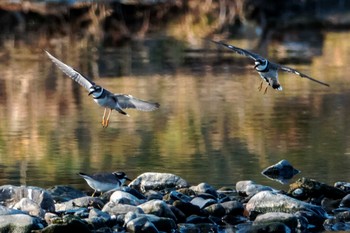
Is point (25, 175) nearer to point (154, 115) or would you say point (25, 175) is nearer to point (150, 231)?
point (150, 231)

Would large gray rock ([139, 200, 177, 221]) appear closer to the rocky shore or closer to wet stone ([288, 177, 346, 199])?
the rocky shore

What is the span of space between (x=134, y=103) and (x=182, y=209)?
2335 mm

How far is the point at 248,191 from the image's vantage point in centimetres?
1141

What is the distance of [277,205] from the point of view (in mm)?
10492

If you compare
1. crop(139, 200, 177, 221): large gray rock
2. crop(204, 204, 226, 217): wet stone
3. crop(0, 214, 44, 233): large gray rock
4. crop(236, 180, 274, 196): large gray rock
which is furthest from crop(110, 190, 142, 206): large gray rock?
crop(236, 180, 274, 196): large gray rock

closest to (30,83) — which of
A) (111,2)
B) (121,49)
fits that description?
(121,49)

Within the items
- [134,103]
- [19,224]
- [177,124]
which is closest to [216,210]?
[19,224]

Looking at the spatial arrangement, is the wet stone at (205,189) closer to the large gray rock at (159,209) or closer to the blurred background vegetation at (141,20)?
the large gray rock at (159,209)

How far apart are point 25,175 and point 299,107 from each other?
24.3 feet

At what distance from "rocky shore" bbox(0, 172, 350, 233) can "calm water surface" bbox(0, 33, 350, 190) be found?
945 millimetres

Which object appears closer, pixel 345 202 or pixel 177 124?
pixel 345 202

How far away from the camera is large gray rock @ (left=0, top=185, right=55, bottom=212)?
10.4 m

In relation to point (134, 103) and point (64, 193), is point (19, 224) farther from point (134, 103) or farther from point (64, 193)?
point (134, 103)

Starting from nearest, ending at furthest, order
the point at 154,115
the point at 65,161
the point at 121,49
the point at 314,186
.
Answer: the point at 314,186
the point at 65,161
the point at 154,115
the point at 121,49
